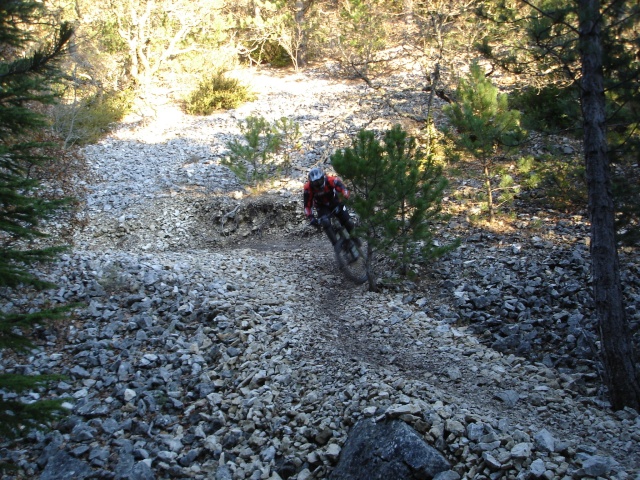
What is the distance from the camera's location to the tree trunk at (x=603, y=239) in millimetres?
4785

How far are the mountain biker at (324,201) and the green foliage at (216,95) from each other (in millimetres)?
11402

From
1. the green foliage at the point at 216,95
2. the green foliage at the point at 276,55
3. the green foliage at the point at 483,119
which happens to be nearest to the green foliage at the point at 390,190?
the green foliage at the point at 483,119

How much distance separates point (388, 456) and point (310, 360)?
2061 mm

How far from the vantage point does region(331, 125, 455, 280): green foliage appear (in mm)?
7352

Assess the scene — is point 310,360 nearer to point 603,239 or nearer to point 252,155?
point 603,239

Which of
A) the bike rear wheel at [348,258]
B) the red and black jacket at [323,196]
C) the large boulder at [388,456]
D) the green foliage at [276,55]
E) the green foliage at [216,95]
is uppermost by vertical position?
the green foliage at [276,55]

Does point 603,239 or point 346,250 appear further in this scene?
point 346,250

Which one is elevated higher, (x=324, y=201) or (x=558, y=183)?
(x=558, y=183)

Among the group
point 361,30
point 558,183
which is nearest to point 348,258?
point 558,183

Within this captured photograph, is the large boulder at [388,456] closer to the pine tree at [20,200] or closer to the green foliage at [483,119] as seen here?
the pine tree at [20,200]

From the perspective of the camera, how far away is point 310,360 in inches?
249

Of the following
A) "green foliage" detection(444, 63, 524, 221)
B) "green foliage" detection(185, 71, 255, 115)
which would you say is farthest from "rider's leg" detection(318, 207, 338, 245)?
"green foliage" detection(185, 71, 255, 115)

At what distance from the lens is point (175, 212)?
39.2 feet

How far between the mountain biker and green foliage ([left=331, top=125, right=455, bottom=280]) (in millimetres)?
757
